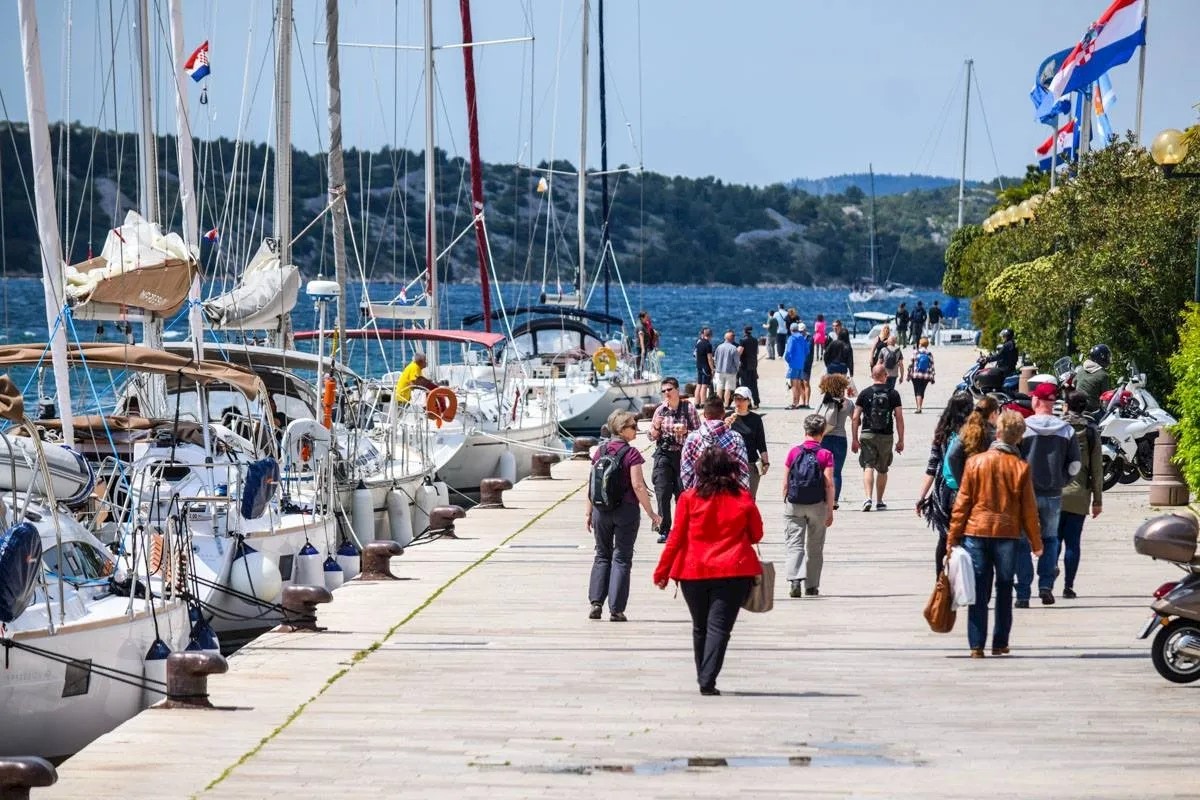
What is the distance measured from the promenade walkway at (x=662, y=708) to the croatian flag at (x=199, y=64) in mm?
14785

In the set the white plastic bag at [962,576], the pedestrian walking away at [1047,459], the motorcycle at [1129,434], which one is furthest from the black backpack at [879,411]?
the white plastic bag at [962,576]

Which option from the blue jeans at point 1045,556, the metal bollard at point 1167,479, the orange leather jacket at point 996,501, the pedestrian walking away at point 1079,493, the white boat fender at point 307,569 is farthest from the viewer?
the metal bollard at point 1167,479

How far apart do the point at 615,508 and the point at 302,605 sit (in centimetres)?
256

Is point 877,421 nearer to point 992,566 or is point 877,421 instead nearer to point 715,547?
point 992,566

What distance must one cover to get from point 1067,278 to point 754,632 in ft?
54.1

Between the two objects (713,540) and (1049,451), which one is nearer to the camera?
(713,540)

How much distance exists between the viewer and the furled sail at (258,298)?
23266mm

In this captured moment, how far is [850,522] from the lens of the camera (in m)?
20.3

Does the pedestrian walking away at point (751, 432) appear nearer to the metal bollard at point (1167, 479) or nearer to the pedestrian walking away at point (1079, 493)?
the pedestrian walking away at point (1079, 493)

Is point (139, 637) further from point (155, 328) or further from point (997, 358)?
point (997, 358)

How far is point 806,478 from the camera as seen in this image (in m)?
14.4

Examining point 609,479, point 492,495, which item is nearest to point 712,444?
point 609,479

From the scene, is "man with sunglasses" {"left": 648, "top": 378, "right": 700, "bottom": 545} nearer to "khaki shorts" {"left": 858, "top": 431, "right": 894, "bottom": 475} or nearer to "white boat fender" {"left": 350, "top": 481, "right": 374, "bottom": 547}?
"khaki shorts" {"left": 858, "top": 431, "right": 894, "bottom": 475}

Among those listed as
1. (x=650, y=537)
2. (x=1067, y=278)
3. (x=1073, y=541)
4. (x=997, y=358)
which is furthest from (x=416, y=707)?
(x=997, y=358)
